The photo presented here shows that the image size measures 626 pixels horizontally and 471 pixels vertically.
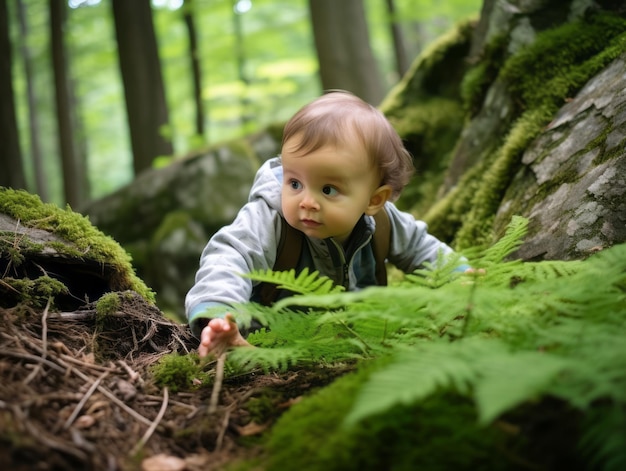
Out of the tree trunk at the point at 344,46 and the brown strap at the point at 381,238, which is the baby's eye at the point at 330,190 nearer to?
the brown strap at the point at 381,238

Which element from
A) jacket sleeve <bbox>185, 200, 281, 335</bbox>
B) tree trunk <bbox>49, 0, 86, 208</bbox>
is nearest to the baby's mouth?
jacket sleeve <bbox>185, 200, 281, 335</bbox>

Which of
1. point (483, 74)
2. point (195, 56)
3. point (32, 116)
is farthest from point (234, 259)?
point (32, 116)

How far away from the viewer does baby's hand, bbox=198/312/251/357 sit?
1.95 meters

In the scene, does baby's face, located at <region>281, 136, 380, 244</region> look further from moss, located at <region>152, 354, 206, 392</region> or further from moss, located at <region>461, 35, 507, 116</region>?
moss, located at <region>461, 35, 507, 116</region>

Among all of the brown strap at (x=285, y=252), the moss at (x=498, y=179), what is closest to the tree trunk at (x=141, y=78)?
the moss at (x=498, y=179)

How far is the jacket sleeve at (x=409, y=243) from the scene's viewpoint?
3191mm

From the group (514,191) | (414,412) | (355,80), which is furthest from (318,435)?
(355,80)

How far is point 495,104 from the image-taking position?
434 cm

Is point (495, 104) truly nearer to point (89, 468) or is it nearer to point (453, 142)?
point (453, 142)

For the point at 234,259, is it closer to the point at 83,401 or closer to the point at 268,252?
A: the point at 268,252

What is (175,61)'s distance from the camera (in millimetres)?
17812

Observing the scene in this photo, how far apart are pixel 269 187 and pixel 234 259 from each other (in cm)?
56

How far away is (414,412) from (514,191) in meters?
2.61

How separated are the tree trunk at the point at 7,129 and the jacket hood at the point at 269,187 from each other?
15.0 feet
